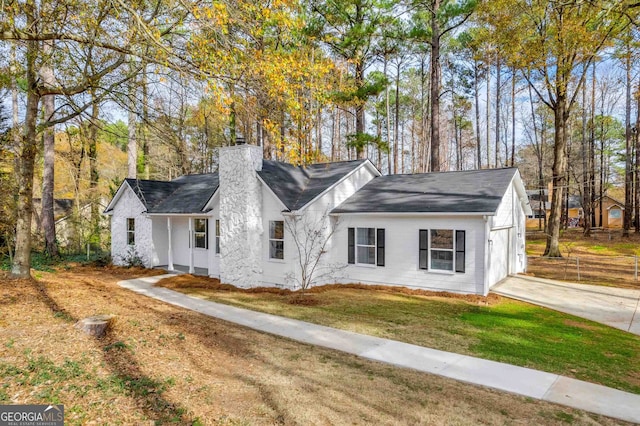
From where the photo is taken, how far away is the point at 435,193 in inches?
520

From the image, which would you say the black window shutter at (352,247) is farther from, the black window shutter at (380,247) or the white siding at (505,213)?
the white siding at (505,213)

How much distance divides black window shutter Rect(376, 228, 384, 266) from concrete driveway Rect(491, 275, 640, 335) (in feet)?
12.5

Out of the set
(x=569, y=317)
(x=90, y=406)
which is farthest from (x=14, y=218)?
(x=569, y=317)

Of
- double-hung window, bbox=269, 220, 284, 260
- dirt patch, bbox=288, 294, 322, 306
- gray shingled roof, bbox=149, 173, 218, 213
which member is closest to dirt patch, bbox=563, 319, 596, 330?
dirt patch, bbox=288, 294, 322, 306

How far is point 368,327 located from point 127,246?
48.1 ft

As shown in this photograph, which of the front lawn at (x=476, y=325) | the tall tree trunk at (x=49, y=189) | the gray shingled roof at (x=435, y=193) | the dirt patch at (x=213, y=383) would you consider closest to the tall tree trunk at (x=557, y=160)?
the gray shingled roof at (x=435, y=193)

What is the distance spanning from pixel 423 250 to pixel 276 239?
516cm

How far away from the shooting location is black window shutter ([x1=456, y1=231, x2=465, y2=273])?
1174 cm

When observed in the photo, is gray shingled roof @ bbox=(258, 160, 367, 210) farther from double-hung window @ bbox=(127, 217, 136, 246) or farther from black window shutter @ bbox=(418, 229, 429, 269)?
double-hung window @ bbox=(127, 217, 136, 246)

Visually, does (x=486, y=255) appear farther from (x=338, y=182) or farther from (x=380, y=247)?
(x=338, y=182)

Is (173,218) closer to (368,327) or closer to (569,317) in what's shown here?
(368,327)

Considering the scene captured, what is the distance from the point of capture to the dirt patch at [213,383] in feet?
14.3

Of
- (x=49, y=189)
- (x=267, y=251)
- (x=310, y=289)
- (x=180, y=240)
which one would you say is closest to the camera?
(x=310, y=289)

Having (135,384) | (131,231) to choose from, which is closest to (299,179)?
→ (131,231)
